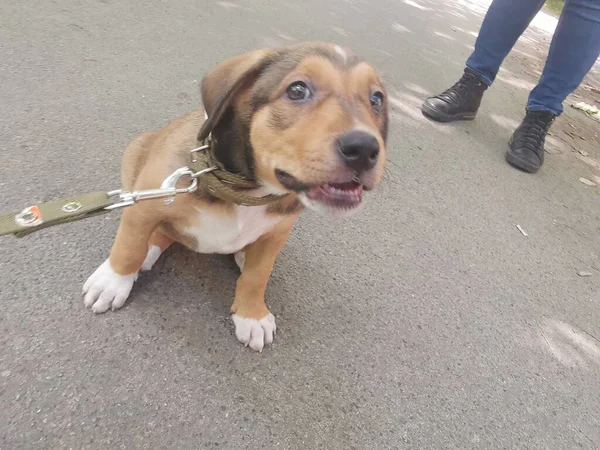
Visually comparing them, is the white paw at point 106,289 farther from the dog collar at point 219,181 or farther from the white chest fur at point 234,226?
the dog collar at point 219,181

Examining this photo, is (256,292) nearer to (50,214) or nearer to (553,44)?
(50,214)

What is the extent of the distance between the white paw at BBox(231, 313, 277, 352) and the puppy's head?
603 mm

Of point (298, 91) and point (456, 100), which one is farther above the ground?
point (298, 91)

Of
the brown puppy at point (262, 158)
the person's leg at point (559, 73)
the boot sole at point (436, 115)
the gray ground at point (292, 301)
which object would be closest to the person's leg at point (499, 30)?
the person's leg at point (559, 73)

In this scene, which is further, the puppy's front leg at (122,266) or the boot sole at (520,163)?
the boot sole at (520,163)

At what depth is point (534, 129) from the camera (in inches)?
167

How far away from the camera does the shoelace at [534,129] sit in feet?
14.0

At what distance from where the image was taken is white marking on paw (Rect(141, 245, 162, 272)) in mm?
2174

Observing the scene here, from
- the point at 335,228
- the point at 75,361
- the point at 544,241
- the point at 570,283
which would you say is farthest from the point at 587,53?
the point at 75,361

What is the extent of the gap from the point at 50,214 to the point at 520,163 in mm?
3882

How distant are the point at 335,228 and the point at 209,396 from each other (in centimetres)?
131

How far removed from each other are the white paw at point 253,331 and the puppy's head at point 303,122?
60 centimetres

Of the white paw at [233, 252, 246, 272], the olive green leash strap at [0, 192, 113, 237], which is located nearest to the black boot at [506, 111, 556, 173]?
the white paw at [233, 252, 246, 272]

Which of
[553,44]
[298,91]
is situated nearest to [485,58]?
[553,44]
